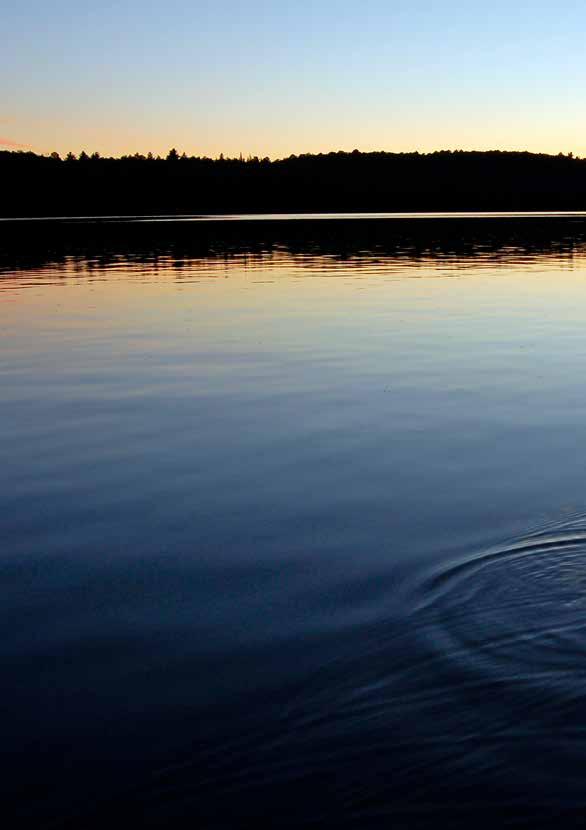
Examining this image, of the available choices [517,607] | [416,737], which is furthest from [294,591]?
[416,737]

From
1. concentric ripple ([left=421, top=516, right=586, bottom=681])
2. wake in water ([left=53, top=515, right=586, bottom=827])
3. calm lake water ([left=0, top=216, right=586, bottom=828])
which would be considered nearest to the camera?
wake in water ([left=53, top=515, right=586, bottom=827])

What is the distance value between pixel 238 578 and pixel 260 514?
2.21m

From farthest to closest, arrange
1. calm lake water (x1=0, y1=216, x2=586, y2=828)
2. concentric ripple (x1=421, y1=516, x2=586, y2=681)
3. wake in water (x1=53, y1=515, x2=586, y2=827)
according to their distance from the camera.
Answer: concentric ripple (x1=421, y1=516, x2=586, y2=681) → calm lake water (x1=0, y1=216, x2=586, y2=828) → wake in water (x1=53, y1=515, x2=586, y2=827)

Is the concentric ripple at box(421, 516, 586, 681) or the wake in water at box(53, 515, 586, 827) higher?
the concentric ripple at box(421, 516, 586, 681)

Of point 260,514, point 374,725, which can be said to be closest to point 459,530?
point 260,514

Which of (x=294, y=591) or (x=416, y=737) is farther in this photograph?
(x=294, y=591)

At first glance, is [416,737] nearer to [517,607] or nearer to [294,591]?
[517,607]

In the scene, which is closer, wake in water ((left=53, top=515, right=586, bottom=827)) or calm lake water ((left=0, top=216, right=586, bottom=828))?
wake in water ((left=53, top=515, right=586, bottom=827))

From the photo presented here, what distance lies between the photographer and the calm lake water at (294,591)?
6.09 metres

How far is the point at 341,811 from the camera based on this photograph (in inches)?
227

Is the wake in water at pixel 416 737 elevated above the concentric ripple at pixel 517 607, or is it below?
below

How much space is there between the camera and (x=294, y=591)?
9.37 meters

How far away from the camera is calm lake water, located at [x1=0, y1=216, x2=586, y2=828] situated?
609cm

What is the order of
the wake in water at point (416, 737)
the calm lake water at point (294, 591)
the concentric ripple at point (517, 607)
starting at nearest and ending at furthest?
the wake in water at point (416, 737)
the calm lake water at point (294, 591)
the concentric ripple at point (517, 607)
